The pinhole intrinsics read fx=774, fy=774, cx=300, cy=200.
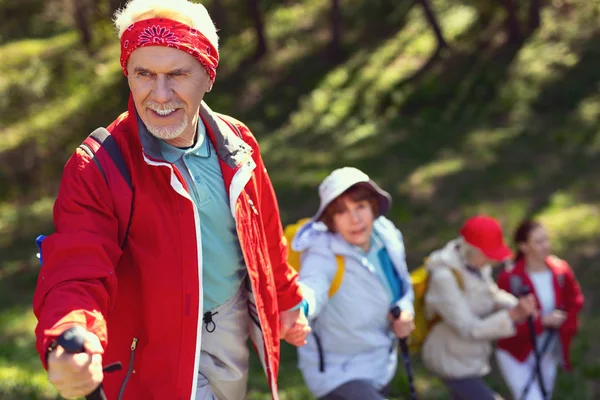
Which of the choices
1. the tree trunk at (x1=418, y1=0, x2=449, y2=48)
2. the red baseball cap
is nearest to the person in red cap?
the red baseball cap

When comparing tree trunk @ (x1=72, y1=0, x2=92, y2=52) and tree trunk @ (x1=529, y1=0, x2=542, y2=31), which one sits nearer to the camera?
tree trunk @ (x1=529, y1=0, x2=542, y2=31)

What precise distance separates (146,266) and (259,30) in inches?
731

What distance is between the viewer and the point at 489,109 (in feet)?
49.9

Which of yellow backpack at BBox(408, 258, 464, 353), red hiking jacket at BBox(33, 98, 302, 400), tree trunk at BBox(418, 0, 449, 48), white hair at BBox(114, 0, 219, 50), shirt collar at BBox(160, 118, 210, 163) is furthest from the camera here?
tree trunk at BBox(418, 0, 449, 48)

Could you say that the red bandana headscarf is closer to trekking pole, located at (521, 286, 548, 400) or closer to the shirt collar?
the shirt collar

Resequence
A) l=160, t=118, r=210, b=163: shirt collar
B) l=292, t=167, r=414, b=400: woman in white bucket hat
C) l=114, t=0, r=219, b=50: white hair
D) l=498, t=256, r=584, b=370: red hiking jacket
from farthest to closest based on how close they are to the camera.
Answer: l=498, t=256, r=584, b=370: red hiking jacket
l=292, t=167, r=414, b=400: woman in white bucket hat
l=160, t=118, r=210, b=163: shirt collar
l=114, t=0, r=219, b=50: white hair

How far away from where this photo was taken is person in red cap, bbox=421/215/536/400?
203 inches

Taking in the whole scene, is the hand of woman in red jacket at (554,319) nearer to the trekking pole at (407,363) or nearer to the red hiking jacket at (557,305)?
the red hiking jacket at (557,305)

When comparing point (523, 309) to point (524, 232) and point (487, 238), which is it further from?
point (524, 232)

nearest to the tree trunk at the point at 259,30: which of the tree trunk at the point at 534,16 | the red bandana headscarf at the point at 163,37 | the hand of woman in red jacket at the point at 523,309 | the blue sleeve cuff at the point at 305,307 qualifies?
the tree trunk at the point at 534,16

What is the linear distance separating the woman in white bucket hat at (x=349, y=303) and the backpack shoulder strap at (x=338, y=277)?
14mm

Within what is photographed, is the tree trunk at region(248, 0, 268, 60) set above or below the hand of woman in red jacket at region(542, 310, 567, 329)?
above

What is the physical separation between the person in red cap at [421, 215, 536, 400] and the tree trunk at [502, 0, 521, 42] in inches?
483

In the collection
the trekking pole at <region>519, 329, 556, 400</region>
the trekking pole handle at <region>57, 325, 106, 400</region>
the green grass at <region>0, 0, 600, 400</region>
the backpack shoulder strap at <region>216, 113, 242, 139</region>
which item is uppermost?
the green grass at <region>0, 0, 600, 400</region>
